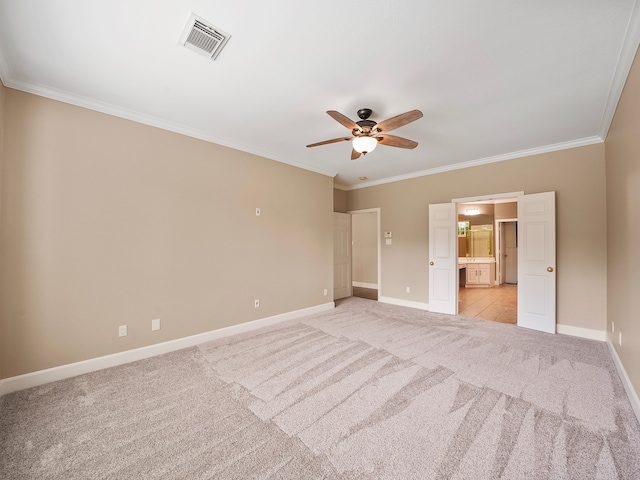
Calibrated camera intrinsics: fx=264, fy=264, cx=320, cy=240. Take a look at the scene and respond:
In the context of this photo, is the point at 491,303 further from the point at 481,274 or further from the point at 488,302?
the point at 481,274

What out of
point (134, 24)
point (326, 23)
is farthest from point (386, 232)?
point (134, 24)

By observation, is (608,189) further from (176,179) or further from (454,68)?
(176,179)

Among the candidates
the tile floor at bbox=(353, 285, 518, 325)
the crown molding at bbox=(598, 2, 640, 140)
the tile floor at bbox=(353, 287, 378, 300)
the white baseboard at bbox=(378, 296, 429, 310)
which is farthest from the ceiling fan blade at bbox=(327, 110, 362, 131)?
the tile floor at bbox=(353, 287, 378, 300)

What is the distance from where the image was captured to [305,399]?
2.23m

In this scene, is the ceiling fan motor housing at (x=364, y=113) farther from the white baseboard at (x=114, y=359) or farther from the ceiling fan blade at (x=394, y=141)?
the white baseboard at (x=114, y=359)

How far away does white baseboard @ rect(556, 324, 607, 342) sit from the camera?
3.54 m

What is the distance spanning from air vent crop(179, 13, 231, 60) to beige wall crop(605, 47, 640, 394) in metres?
2.99

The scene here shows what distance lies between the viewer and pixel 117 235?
2863 millimetres

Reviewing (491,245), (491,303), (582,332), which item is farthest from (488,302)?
(491,245)

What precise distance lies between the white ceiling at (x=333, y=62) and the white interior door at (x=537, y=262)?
107 centimetres

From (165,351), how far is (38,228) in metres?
1.79

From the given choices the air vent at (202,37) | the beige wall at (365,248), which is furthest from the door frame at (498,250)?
the air vent at (202,37)

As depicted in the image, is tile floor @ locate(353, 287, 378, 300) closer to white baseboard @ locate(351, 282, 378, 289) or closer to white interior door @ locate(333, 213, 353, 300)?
white baseboard @ locate(351, 282, 378, 289)

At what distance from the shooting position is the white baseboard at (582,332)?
3541mm
